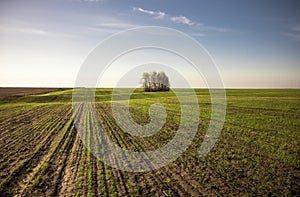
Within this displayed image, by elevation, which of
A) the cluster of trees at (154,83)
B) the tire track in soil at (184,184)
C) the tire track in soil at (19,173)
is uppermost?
the cluster of trees at (154,83)

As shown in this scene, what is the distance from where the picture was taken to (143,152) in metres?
10.5

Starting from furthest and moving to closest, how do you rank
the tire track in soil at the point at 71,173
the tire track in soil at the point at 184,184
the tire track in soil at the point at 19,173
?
the tire track in soil at the point at 19,173 → the tire track in soil at the point at 71,173 → the tire track in soil at the point at 184,184

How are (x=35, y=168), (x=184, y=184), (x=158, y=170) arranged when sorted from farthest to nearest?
(x=35, y=168), (x=158, y=170), (x=184, y=184)

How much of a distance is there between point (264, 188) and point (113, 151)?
21.1 ft

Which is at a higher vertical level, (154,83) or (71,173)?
(154,83)

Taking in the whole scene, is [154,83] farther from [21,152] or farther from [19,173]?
[19,173]

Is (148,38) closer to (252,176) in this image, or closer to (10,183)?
(252,176)

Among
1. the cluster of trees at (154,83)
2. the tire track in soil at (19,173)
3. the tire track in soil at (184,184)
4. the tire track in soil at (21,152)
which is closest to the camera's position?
the tire track in soil at (184,184)

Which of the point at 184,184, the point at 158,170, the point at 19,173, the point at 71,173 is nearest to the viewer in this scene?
the point at 184,184

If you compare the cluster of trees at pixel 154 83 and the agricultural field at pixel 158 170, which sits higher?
the cluster of trees at pixel 154 83

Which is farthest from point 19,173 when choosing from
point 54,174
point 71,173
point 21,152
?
point 21,152

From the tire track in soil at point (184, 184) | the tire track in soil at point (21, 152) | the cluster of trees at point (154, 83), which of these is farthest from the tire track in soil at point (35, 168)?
the cluster of trees at point (154, 83)

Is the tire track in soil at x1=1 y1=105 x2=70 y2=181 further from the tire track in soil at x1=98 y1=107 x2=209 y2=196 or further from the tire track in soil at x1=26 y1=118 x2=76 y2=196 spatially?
the tire track in soil at x1=98 y1=107 x2=209 y2=196

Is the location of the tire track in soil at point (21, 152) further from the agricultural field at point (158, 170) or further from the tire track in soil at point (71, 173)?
the tire track in soil at point (71, 173)
